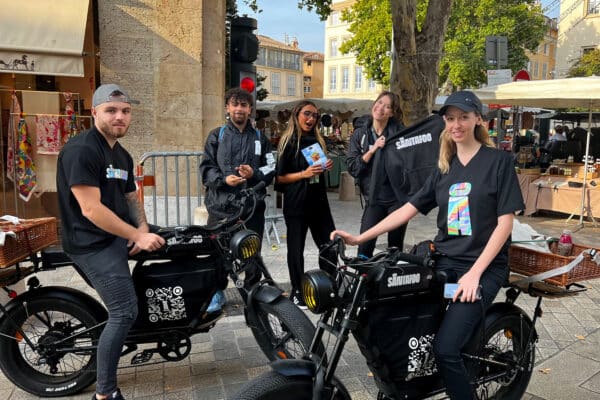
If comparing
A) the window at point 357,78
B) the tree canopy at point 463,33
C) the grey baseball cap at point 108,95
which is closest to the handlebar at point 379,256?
the grey baseball cap at point 108,95

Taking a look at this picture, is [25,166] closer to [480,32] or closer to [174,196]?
[174,196]

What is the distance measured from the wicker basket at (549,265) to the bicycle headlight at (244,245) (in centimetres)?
152

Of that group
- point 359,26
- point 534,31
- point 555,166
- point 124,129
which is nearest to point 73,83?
point 124,129

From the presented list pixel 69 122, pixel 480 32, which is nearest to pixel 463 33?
pixel 480 32

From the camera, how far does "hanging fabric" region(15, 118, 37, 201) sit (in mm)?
6605

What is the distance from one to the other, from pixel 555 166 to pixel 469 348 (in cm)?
918

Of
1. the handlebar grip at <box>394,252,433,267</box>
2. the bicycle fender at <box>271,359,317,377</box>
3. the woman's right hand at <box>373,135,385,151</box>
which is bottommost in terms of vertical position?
the bicycle fender at <box>271,359,317,377</box>

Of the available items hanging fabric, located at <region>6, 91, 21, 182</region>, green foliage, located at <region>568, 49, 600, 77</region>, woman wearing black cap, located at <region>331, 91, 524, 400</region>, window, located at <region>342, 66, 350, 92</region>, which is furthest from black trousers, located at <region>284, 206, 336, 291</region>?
window, located at <region>342, 66, 350, 92</region>

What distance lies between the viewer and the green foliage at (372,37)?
1207 inches

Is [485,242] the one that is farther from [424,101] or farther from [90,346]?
[424,101]

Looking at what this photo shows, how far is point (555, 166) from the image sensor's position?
10.4 meters

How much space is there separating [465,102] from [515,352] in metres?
1.50

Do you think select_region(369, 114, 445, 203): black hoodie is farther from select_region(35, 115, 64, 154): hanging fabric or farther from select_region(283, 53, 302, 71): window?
select_region(283, 53, 302, 71): window

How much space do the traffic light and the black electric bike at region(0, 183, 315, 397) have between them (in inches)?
148
